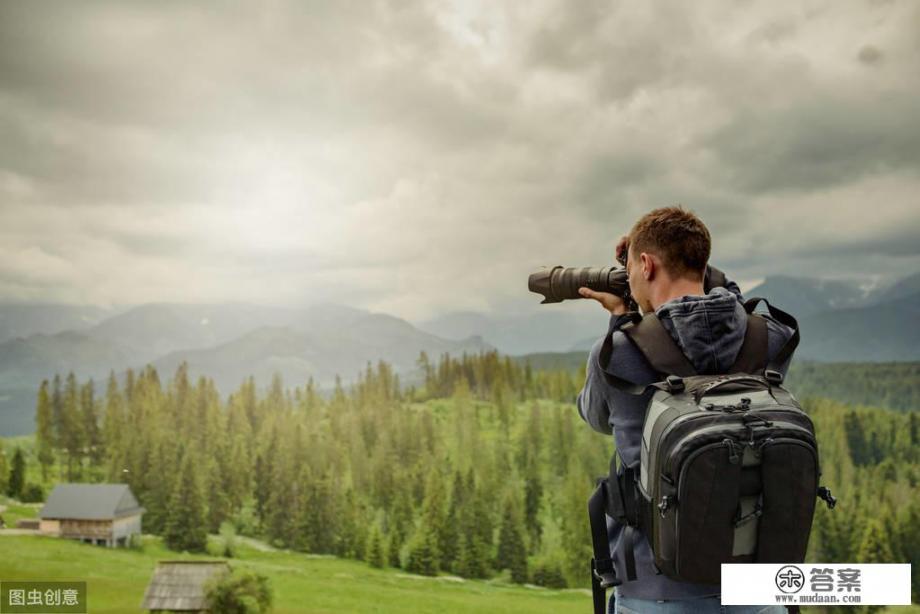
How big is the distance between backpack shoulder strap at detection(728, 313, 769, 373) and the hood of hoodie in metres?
0.02

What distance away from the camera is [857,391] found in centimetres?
3303

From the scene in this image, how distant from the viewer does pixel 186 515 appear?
14.7 m

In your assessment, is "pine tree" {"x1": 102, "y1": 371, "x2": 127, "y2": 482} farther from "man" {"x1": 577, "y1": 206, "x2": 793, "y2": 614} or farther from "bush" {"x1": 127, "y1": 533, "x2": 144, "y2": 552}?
"man" {"x1": 577, "y1": 206, "x2": 793, "y2": 614}

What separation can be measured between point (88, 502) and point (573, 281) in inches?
552

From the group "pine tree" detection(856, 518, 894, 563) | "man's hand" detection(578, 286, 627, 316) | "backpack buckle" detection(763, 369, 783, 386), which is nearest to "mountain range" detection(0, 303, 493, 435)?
"pine tree" detection(856, 518, 894, 563)

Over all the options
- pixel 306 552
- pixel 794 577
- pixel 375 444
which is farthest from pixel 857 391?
pixel 794 577

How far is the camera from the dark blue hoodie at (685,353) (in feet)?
5.36

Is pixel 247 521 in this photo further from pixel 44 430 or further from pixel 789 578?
pixel 789 578

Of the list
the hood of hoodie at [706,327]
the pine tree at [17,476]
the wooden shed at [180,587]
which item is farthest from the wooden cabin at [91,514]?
the hood of hoodie at [706,327]

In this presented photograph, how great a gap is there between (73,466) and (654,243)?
54.7 ft

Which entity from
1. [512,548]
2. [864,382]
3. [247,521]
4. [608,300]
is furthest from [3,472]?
[864,382]

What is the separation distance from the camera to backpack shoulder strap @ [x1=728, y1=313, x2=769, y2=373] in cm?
167

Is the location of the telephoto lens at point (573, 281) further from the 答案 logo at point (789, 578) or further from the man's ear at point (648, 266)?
the 答案 logo at point (789, 578)

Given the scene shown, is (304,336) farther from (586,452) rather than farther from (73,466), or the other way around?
(586,452)
